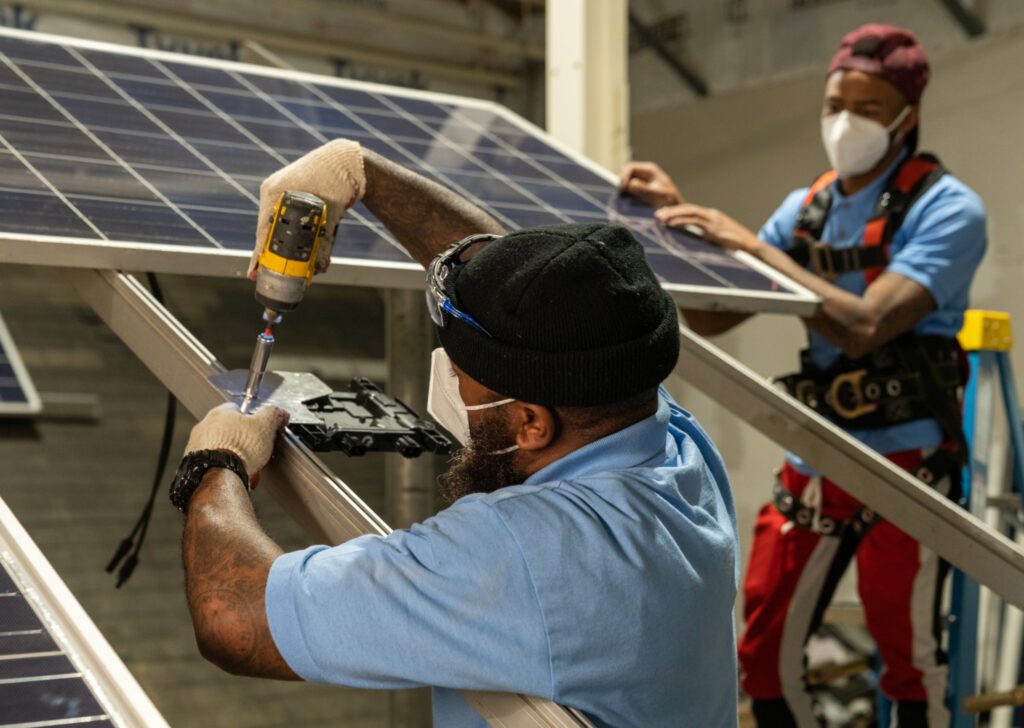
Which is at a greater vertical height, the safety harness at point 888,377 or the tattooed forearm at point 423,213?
the tattooed forearm at point 423,213

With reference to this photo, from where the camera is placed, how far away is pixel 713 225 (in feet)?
8.86

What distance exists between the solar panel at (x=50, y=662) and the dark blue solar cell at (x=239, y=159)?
1.14 metres

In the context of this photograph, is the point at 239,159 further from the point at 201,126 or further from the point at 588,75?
the point at 588,75

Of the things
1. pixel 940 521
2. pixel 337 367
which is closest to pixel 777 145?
pixel 337 367

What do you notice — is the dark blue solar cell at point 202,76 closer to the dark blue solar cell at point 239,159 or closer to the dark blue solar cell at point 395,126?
the dark blue solar cell at point 395,126

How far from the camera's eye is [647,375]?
4.41ft

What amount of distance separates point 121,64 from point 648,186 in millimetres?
1250

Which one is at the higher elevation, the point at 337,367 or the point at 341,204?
the point at 341,204

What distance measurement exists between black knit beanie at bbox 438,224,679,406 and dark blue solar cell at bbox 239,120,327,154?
1180 millimetres

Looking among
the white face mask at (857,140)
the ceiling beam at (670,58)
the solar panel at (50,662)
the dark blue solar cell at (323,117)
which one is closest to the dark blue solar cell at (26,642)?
the solar panel at (50,662)

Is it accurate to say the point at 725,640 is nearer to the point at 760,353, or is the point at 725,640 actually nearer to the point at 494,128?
the point at 494,128

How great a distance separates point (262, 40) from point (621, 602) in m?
5.89

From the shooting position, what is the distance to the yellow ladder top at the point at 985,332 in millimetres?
2996

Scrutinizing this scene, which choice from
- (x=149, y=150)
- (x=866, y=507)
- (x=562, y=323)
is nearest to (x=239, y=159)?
(x=149, y=150)
